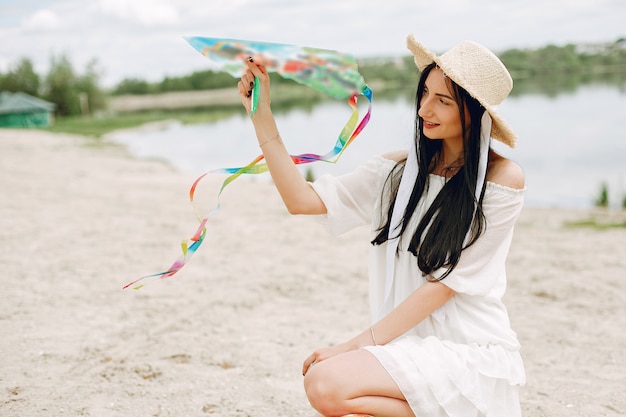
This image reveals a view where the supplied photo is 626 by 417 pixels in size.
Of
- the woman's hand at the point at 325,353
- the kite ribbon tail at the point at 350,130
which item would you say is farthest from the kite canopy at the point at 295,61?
the woman's hand at the point at 325,353

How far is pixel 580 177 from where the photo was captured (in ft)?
40.2

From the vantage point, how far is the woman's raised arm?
1.97 meters

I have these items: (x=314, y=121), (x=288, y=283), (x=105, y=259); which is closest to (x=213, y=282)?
(x=288, y=283)

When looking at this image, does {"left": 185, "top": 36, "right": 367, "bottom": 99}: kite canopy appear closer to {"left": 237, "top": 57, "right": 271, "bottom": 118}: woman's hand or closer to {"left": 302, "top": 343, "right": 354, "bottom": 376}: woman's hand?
{"left": 237, "top": 57, "right": 271, "bottom": 118}: woman's hand

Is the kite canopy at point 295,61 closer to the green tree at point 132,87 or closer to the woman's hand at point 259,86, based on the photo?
the woman's hand at point 259,86

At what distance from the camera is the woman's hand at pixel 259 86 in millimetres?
1939

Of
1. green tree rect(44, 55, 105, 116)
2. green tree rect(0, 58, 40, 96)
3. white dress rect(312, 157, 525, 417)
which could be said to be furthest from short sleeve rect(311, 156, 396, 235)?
green tree rect(0, 58, 40, 96)

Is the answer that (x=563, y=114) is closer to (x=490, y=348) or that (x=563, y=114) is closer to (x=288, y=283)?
(x=288, y=283)

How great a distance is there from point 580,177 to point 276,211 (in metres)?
7.47

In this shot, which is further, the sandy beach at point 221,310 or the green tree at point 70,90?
the green tree at point 70,90

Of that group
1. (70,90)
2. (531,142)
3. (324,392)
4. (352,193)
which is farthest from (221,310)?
(70,90)

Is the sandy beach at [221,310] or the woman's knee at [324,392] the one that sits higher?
the woman's knee at [324,392]

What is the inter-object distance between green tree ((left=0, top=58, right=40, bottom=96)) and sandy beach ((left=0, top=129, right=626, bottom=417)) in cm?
4309

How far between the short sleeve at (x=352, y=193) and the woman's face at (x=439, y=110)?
0.29 metres
